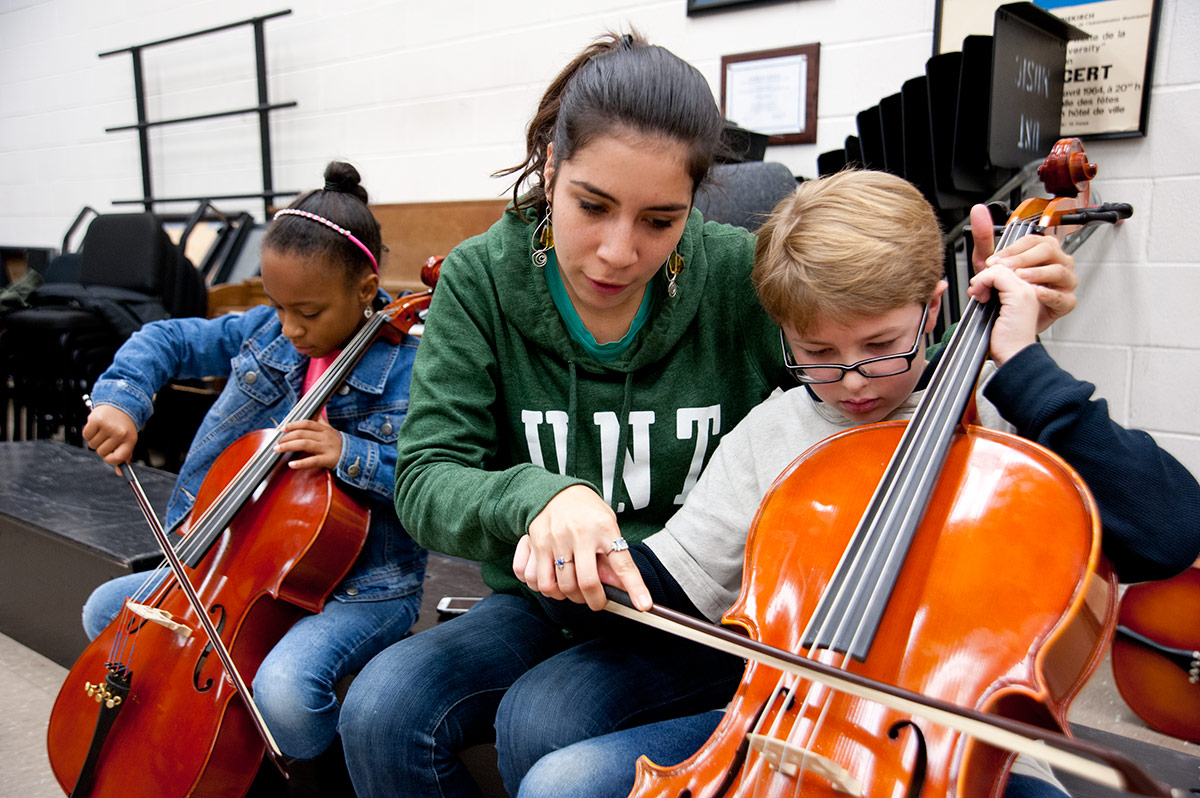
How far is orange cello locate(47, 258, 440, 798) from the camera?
3.37 feet

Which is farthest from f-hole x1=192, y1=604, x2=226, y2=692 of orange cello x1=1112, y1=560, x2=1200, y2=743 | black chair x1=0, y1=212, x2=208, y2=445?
black chair x1=0, y1=212, x2=208, y2=445

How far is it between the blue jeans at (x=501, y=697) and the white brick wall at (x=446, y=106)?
1.39 metres

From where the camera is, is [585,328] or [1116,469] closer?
[1116,469]

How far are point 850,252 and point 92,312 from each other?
117 inches

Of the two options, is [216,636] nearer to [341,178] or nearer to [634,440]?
[634,440]

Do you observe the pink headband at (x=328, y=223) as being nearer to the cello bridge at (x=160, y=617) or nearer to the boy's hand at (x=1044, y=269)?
the cello bridge at (x=160, y=617)

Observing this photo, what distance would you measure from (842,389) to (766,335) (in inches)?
8.7

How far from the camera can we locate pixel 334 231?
1.32m

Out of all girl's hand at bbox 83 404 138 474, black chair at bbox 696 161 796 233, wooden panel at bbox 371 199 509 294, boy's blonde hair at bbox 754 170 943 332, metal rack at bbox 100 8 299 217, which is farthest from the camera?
metal rack at bbox 100 8 299 217

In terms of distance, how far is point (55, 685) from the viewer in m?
1.71

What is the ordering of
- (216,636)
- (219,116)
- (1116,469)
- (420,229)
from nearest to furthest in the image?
(1116,469)
(216,636)
(420,229)
(219,116)

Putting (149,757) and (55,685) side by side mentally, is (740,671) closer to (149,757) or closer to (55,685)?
(149,757)

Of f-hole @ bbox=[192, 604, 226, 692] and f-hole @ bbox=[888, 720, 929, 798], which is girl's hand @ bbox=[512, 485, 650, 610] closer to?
f-hole @ bbox=[888, 720, 929, 798]

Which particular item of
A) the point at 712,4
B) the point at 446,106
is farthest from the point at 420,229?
the point at 712,4
